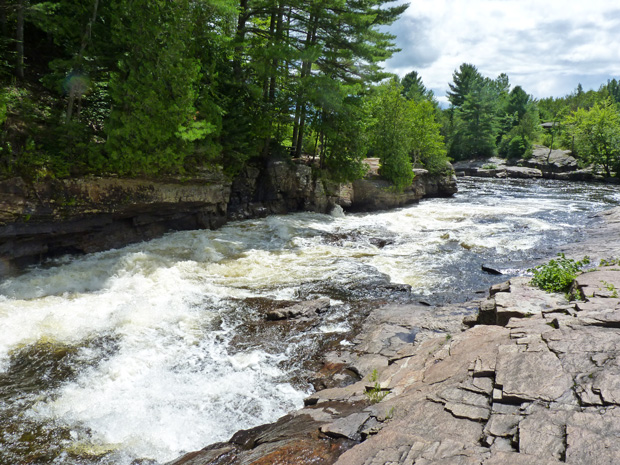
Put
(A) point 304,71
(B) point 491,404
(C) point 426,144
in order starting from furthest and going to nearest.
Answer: (C) point 426,144, (A) point 304,71, (B) point 491,404

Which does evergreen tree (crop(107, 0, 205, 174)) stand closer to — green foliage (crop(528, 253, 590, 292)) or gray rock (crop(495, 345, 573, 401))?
green foliage (crop(528, 253, 590, 292))

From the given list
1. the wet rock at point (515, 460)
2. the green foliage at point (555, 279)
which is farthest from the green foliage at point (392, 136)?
the wet rock at point (515, 460)

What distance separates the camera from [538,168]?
5172 cm

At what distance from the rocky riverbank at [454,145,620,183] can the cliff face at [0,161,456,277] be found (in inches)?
1449

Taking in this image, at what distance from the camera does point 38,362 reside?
257 inches

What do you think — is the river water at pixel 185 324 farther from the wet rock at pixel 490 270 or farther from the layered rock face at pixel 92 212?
the layered rock face at pixel 92 212

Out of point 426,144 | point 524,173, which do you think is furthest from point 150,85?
point 524,173

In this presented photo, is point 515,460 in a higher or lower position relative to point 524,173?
lower

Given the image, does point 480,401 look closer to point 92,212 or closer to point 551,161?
point 92,212

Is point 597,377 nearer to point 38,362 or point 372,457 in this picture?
point 372,457

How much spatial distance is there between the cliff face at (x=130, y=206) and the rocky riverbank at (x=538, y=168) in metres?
36.8

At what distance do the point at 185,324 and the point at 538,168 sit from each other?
55844mm

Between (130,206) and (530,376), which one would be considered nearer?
(530,376)

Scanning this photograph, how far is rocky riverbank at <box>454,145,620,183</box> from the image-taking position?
150 feet
